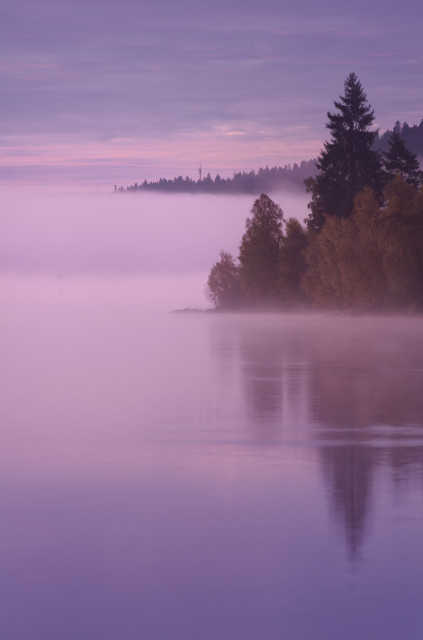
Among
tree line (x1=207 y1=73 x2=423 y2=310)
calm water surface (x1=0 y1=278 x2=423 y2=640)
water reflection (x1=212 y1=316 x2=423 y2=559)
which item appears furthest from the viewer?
tree line (x1=207 y1=73 x2=423 y2=310)

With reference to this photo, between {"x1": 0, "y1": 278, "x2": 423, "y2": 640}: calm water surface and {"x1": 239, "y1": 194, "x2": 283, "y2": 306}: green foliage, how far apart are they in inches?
4353

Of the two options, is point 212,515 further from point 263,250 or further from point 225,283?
point 225,283

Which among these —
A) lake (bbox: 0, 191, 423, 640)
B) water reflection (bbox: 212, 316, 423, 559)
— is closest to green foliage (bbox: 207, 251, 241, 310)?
water reflection (bbox: 212, 316, 423, 559)

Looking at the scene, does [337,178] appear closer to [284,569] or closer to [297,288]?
[297,288]

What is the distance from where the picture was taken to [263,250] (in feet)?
444

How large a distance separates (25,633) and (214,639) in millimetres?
1279

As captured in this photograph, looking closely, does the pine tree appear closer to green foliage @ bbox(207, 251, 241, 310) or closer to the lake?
green foliage @ bbox(207, 251, 241, 310)

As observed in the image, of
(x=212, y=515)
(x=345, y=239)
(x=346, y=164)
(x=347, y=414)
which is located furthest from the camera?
(x=346, y=164)

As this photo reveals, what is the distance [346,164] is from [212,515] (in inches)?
4359

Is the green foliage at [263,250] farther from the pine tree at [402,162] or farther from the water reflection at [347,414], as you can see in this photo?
the water reflection at [347,414]

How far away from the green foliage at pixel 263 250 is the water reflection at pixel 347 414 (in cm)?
9169

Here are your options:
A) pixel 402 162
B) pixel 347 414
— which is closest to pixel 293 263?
pixel 402 162

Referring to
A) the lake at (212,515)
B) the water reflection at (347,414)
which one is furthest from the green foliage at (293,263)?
the lake at (212,515)

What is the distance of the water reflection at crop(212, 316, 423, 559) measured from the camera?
12719 mm
